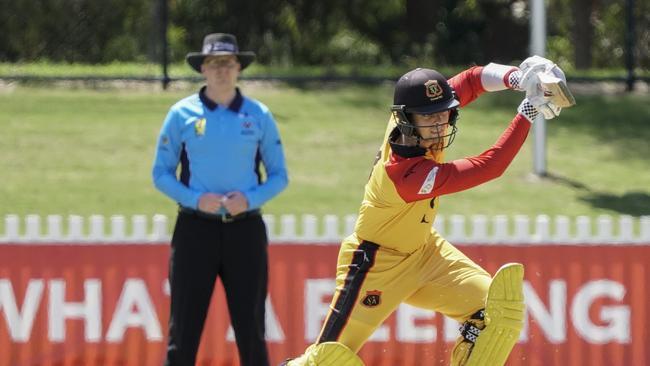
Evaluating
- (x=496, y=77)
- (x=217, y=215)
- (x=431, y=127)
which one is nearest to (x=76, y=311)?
(x=217, y=215)

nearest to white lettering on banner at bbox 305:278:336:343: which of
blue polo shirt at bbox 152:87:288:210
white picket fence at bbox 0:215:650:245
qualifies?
white picket fence at bbox 0:215:650:245

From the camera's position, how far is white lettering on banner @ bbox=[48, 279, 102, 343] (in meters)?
7.87

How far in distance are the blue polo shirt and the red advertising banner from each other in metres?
1.32

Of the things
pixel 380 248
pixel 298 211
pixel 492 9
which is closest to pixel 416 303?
pixel 380 248

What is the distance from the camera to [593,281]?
7879mm

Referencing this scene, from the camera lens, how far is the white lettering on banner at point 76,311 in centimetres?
787

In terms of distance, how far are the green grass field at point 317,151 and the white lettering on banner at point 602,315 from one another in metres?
2.85

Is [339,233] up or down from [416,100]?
down

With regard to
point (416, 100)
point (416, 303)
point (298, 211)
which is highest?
point (416, 100)

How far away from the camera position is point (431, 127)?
18.8 ft

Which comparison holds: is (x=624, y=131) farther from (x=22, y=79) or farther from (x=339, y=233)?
(x=22, y=79)

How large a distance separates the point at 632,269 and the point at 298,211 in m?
3.55

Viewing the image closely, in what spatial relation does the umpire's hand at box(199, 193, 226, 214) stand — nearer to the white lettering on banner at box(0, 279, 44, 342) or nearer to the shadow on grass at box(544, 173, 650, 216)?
the white lettering on banner at box(0, 279, 44, 342)

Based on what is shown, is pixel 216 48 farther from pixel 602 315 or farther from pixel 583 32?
pixel 583 32
